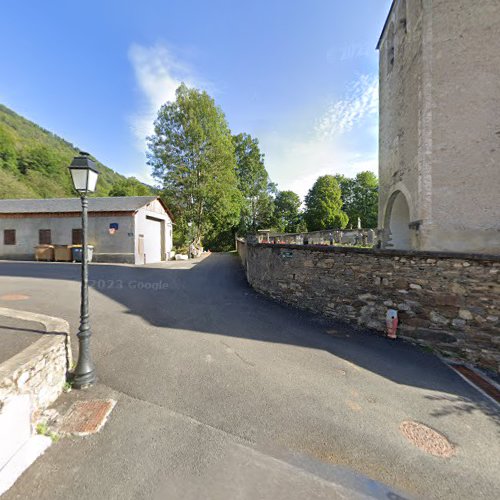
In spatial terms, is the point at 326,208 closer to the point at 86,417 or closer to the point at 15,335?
the point at 15,335

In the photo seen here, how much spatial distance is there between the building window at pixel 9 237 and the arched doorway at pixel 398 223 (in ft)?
83.2

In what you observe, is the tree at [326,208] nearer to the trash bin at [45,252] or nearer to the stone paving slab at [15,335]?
the trash bin at [45,252]

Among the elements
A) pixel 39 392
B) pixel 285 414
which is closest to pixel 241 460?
pixel 285 414

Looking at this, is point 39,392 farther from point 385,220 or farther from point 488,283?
point 385,220

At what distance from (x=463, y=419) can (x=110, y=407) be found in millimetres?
4766

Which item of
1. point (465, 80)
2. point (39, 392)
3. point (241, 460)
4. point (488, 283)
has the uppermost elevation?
point (465, 80)

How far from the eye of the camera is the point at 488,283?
5.17 metres

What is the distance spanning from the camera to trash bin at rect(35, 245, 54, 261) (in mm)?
17250

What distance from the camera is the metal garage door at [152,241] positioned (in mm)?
19391

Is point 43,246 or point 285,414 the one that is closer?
point 285,414

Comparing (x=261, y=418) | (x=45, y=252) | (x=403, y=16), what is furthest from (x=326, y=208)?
(x=261, y=418)

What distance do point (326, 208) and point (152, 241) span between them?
27.2 meters

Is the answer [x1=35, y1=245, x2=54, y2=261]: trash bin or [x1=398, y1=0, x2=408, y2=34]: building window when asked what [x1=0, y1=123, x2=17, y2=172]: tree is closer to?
[x1=35, y1=245, x2=54, y2=261]: trash bin

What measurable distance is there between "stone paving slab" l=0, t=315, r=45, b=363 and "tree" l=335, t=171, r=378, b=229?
148 ft
